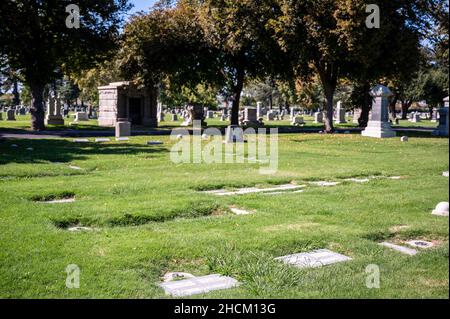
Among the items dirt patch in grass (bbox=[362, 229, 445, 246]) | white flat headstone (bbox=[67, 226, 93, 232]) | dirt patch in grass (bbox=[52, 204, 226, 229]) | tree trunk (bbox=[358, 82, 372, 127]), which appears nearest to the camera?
dirt patch in grass (bbox=[362, 229, 445, 246])

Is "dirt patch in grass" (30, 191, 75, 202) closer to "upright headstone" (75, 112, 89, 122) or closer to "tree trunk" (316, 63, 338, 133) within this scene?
"tree trunk" (316, 63, 338, 133)

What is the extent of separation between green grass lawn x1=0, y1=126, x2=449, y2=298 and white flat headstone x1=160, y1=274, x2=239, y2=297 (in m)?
0.11

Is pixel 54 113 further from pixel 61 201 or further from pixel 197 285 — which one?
pixel 197 285

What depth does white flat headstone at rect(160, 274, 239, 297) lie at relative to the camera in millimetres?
4352

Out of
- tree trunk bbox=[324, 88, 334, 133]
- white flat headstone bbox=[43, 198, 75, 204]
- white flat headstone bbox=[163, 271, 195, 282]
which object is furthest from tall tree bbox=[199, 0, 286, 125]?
white flat headstone bbox=[163, 271, 195, 282]

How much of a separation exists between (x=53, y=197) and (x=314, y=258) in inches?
214

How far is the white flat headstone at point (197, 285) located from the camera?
171 inches

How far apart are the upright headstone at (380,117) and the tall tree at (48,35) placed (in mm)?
16466

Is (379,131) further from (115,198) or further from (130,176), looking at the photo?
(115,198)

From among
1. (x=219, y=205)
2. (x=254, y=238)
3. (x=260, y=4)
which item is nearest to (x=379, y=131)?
(x=260, y=4)

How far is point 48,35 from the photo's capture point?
28.6 m

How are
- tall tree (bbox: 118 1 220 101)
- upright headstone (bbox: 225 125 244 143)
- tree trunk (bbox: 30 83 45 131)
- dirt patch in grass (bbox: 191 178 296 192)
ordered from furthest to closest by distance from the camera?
1. tall tree (bbox: 118 1 220 101)
2. tree trunk (bbox: 30 83 45 131)
3. upright headstone (bbox: 225 125 244 143)
4. dirt patch in grass (bbox: 191 178 296 192)

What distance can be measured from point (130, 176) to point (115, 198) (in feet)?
9.09
